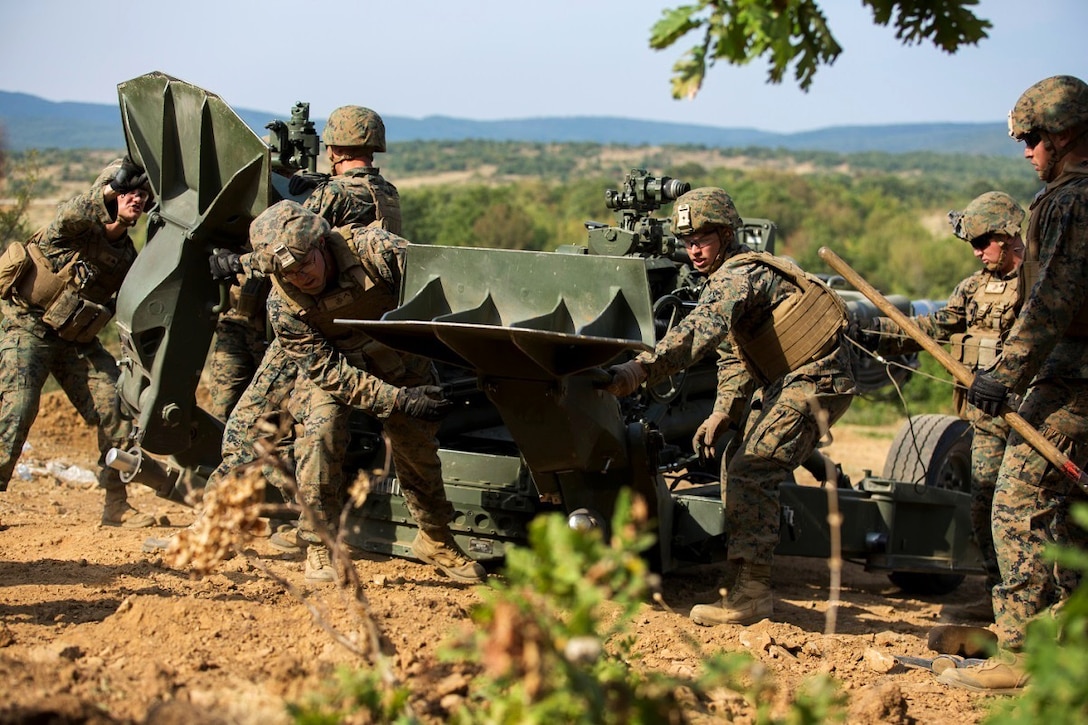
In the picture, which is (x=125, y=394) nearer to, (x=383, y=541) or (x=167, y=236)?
(x=167, y=236)

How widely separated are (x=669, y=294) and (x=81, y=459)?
17.2 feet

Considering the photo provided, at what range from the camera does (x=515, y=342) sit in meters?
4.91

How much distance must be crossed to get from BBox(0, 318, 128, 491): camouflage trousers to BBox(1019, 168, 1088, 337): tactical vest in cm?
514

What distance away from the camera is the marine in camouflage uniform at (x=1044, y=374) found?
503 cm

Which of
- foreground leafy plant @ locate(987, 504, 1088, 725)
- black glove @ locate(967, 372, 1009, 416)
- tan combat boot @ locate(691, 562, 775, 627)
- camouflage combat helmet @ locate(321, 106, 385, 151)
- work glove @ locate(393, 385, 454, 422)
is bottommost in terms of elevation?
tan combat boot @ locate(691, 562, 775, 627)

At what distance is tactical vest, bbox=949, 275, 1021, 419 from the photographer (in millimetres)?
6984

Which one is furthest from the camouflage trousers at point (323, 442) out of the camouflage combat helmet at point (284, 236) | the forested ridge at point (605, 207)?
the forested ridge at point (605, 207)

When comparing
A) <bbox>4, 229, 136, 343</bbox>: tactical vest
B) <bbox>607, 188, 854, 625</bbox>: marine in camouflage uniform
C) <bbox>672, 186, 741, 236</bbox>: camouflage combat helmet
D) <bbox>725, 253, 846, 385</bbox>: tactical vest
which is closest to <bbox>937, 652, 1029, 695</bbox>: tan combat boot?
<bbox>607, 188, 854, 625</bbox>: marine in camouflage uniform

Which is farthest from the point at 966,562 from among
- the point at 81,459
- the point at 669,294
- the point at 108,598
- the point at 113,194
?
the point at 81,459

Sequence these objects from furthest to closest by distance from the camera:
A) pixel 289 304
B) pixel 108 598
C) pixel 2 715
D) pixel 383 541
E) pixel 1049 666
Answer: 1. pixel 383 541
2. pixel 289 304
3. pixel 108 598
4. pixel 2 715
5. pixel 1049 666

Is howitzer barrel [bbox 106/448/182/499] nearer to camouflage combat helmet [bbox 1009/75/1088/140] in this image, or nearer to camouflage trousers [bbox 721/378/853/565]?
camouflage trousers [bbox 721/378/853/565]

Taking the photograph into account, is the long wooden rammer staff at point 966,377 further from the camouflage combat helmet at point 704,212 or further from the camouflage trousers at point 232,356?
the camouflage trousers at point 232,356

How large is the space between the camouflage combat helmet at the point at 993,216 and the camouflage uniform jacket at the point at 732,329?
1.18 meters

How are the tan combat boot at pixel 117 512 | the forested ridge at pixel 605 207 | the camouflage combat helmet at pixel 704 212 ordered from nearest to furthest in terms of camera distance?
1. the camouflage combat helmet at pixel 704 212
2. the tan combat boot at pixel 117 512
3. the forested ridge at pixel 605 207
